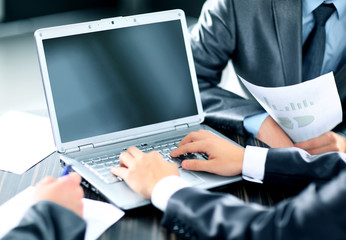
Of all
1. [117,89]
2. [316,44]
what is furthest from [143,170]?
[316,44]

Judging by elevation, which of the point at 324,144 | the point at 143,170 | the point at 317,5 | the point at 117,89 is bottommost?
the point at 324,144

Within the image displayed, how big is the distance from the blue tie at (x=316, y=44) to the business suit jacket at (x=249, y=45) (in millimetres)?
61

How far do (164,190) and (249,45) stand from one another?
0.78 m

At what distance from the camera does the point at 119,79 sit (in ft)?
3.92

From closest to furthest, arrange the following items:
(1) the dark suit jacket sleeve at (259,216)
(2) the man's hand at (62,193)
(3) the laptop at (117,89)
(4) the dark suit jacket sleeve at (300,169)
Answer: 1. (1) the dark suit jacket sleeve at (259,216)
2. (2) the man's hand at (62,193)
3. (4) the dark suit jacket sleeve at (300,169)
4. (3) the laptop at (117,89)

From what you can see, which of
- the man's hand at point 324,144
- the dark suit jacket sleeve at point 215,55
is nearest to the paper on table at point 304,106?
the man's hand at point 324,144

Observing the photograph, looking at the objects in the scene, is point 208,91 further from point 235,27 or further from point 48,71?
point 48,71

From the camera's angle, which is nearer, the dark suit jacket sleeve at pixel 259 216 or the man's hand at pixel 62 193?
the dark suit jacket sleeve at pixel 259 216

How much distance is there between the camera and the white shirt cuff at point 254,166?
1036 millimetres

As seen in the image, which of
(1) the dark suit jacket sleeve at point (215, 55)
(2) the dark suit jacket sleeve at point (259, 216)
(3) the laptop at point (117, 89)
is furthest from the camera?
(1) the dark suit jacket sleeve at point (215, 55)

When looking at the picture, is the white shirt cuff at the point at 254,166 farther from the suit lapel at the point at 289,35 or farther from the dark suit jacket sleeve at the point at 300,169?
the suit lapel at the point at 289,35

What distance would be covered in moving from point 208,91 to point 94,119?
0.47 metres

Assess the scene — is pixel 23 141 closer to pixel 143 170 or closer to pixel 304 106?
pixel 143 170

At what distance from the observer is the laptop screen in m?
1.13
